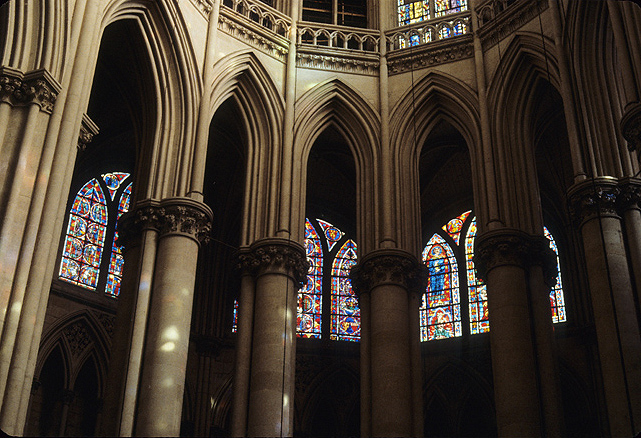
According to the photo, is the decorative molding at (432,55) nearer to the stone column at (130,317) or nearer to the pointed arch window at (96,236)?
the stone column at (130,317)

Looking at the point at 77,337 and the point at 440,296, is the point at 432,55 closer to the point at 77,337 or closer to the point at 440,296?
the point at 440,296

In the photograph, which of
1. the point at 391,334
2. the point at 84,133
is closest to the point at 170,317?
the point at 84,133

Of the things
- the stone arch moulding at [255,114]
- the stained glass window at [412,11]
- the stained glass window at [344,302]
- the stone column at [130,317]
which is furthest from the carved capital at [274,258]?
the stained glass window at [412,11]

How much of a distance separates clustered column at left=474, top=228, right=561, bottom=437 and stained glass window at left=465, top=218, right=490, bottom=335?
4.23m

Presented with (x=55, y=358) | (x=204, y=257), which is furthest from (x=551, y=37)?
(x=55, y=358)

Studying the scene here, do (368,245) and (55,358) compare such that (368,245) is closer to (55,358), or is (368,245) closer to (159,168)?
(159,168)

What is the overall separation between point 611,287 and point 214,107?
804 centimetres

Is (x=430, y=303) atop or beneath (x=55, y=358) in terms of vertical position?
atop

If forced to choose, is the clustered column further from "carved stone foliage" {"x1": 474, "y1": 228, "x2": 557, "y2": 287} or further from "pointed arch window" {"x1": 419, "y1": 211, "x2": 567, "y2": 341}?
"pointed arch window" {"x1": 419, "y1": 211, "x2": 567, "y2": 341}

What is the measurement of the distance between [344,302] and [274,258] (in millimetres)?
5793

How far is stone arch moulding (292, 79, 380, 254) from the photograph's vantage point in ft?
56.3

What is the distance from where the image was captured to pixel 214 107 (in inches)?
663

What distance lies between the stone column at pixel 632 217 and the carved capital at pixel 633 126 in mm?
2299

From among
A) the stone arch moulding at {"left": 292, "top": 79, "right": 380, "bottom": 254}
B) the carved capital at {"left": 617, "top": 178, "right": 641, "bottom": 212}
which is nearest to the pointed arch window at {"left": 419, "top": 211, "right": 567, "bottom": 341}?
the stone arch moulding at {"left": 292, "top": 79, "right": 380, "bottom": 254}
